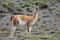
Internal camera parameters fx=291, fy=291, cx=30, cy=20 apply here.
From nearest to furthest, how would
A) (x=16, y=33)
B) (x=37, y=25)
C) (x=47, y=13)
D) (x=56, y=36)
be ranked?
(x=56, y=36) → (x=16, y=33) → (x=37, y=25) → (x=47, y=13)

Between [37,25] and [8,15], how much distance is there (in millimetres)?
2118

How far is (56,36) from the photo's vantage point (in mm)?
12922

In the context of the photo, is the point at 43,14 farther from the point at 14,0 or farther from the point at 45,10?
the point at 14,0

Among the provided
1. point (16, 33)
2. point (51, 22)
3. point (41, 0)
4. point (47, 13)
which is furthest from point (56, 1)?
point (16, 33)

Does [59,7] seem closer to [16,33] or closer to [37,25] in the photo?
[37,25]

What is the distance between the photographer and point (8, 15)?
17.2 meters

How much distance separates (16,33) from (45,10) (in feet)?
18.0

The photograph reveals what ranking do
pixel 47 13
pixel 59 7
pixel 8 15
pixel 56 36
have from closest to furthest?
1. pixel 56 36
2. pixel 8 15
3. pixel 47 13
4. pixel 59 7

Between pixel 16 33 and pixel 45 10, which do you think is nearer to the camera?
pixel 16 33

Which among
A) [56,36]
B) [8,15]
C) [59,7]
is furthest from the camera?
[59,7]

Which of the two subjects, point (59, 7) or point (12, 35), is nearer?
point (12, 35)

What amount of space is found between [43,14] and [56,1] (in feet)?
10.5

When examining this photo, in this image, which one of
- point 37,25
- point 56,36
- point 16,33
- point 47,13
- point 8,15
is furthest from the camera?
point 47,13

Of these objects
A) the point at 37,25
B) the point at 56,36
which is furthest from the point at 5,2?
the point at 56,36
